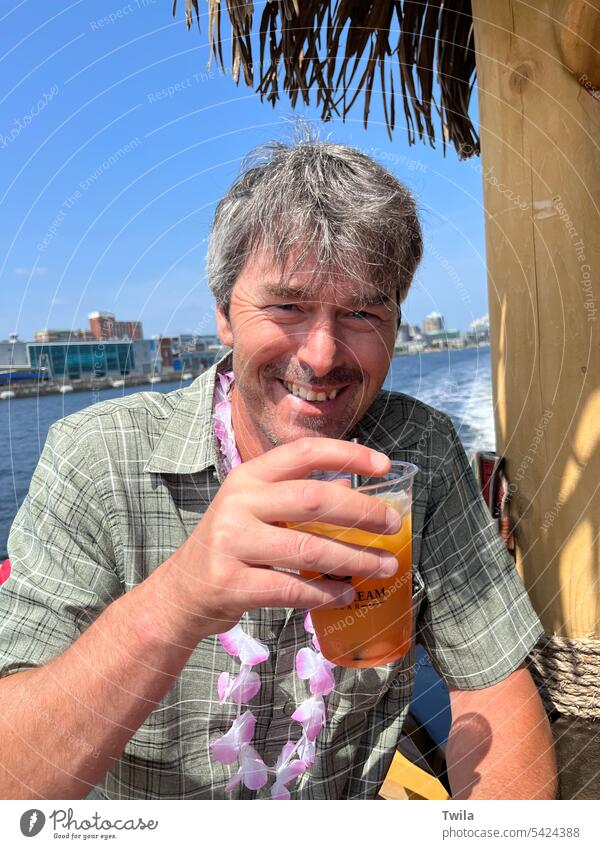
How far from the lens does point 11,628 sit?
0.63 meters

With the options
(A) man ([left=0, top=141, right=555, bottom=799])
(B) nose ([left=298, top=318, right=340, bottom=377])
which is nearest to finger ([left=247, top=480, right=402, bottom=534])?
(A) man ([left=0, top=141, right=555, bottom=799])

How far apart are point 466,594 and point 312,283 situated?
0.45 meters

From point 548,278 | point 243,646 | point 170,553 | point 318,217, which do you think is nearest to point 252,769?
point 243,646

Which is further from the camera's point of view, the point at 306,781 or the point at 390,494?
the point at 306,781

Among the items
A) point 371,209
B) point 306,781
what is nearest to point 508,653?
point 306,781

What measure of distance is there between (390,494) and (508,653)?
46 cm

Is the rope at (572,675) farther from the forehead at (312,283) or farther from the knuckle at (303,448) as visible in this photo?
the knuckle at (303,448)

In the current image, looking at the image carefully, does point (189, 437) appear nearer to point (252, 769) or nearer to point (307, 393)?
point (307, 393)

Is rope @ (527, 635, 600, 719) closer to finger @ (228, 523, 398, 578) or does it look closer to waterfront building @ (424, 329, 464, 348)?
waterfront building @ (424, 329, 464, 348)

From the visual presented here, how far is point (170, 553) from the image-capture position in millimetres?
738

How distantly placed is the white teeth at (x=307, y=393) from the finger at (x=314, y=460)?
0.87 feet

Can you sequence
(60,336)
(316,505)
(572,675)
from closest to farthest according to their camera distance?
(316,505) < (60,336) < (572,675)

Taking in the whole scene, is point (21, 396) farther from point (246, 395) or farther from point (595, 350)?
point (595, 350)

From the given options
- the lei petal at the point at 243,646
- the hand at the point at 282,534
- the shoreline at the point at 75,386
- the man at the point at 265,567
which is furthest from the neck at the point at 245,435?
the hand at the point at 282,534
